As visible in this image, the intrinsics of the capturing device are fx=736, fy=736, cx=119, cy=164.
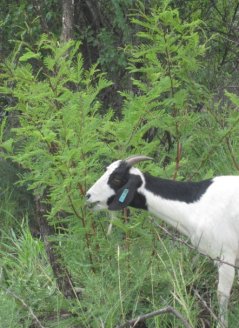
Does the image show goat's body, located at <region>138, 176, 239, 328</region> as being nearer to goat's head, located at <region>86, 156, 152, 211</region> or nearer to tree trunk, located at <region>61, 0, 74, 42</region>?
goat's head, located at <region>86, 156, 152, 211</region>

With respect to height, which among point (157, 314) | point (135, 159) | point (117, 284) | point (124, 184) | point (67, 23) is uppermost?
point (67, 23)

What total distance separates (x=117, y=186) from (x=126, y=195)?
5.2 inches

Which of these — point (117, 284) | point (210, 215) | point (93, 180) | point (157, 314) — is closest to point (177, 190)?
point (210, 215)

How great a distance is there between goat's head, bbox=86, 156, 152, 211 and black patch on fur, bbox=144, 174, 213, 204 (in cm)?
13

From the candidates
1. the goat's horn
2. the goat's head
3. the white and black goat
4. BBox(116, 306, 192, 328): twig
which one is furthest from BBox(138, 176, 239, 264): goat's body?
BBox(116, 306, 192, 328): twig

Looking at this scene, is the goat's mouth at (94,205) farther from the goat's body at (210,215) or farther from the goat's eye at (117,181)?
the goat's body at (210,215)

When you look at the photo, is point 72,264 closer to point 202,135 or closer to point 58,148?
point 58,148

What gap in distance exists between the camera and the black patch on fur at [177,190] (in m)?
5.59

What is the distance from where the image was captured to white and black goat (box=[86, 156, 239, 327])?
5.41m

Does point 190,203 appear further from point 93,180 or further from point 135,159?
point 93,180

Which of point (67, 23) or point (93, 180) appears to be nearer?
point (93, 180)

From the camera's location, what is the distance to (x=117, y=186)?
5.64m

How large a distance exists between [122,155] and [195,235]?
32.3 inches

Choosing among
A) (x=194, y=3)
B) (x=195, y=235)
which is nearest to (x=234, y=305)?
(x=195, y=235)
